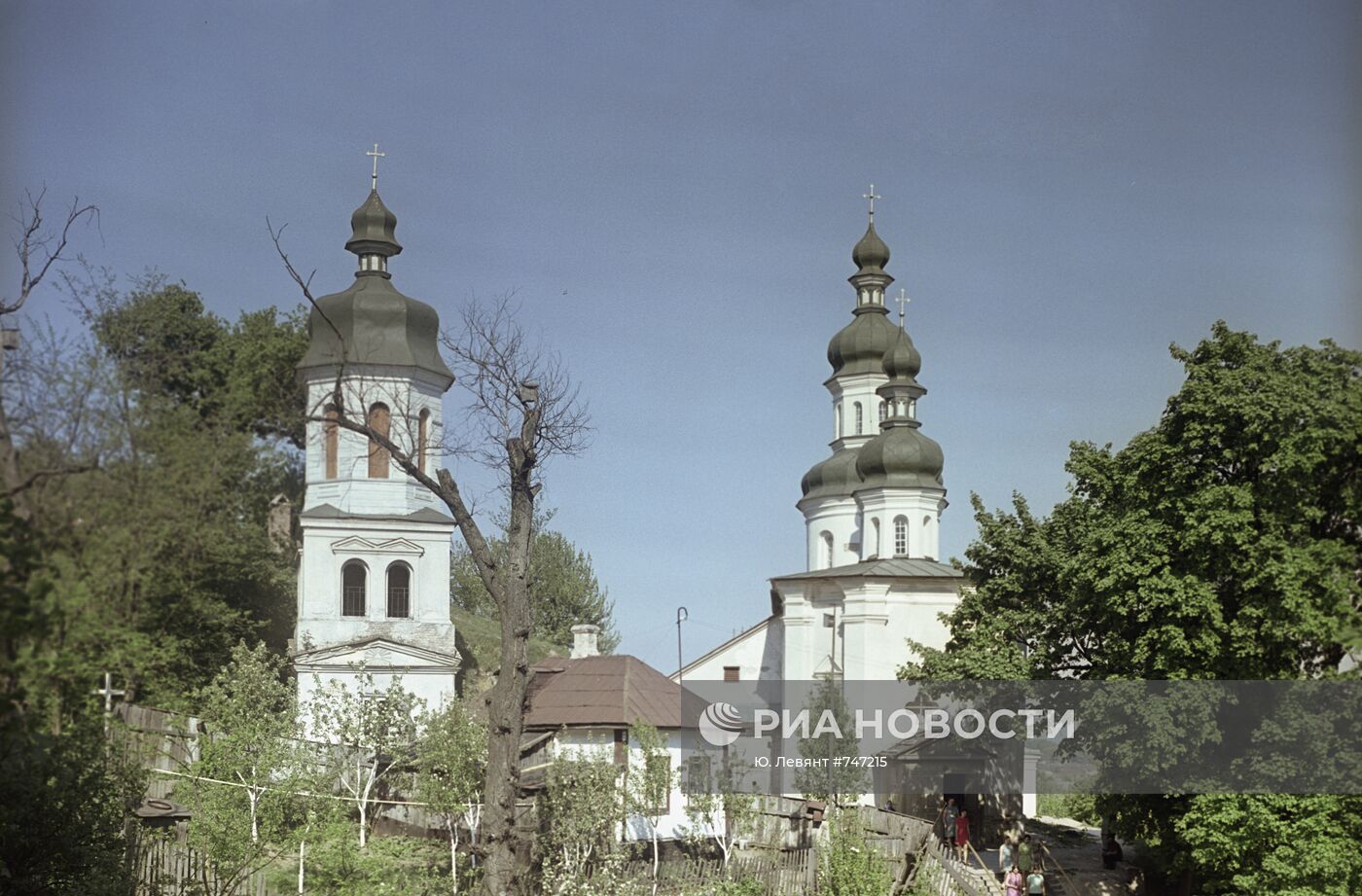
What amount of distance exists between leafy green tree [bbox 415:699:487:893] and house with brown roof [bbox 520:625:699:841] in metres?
4.83

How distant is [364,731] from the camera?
19.7 m

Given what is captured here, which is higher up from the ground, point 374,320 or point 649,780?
point 374,320

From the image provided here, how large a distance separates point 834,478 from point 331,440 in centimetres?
4957

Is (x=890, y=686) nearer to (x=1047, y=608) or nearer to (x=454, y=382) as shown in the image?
(x=1047, y=608)

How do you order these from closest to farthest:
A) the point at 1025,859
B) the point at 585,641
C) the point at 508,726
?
1. the point at 508,726
2. the point at 1025,859
3. the point at 585,641

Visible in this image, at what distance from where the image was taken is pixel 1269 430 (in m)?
21.6

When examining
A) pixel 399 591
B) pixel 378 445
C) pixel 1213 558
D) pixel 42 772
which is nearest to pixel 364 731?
pixel 399 591

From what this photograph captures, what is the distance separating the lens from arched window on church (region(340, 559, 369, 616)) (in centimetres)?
1446

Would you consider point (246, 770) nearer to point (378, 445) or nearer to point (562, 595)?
point (378, 445)

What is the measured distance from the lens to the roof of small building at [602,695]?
30609 millimetres

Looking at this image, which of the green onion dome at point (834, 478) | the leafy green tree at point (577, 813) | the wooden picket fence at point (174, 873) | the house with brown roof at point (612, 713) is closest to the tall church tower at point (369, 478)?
the wooden picket fence at point (174, 873)

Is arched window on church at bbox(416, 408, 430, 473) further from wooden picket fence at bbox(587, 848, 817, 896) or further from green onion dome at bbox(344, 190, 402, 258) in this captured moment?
wooden picket fence at bbox(587, 848, 817, 896)

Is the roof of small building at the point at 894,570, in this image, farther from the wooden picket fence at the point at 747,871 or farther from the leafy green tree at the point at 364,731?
the leafy green tree at the point at 364,731

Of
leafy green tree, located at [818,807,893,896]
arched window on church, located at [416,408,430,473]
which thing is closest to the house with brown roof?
leafy green tree, located at [818,807,893,896]
